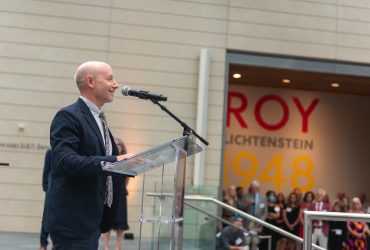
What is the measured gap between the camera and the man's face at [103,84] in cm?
314

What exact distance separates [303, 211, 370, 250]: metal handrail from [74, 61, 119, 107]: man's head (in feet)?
4.51

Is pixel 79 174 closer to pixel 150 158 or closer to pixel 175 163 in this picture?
pixel 150 158

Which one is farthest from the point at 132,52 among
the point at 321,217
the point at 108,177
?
the point at 108,177

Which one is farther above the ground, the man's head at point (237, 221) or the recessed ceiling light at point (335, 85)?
the recessed ceiling light at point (335, 85)

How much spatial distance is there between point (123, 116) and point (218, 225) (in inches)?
118

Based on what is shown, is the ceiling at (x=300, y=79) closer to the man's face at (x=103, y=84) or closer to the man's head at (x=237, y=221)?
the man's head at (x=237, y=221)

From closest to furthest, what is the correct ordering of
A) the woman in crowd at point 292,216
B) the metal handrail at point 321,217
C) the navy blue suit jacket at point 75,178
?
the navy blue suit jacket at point 75,178, the metal handrail at point 321,217, the woman in crowd at point 292,216

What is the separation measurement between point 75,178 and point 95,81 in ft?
1.76

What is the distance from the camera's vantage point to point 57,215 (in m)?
2.89

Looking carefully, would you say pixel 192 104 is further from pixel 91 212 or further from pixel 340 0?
pixel 91 212

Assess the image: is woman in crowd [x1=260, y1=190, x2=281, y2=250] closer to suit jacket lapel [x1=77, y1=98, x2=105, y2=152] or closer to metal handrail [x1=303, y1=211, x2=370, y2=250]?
metal handrail [x1=303, y1=211, x2=370, y2=250]

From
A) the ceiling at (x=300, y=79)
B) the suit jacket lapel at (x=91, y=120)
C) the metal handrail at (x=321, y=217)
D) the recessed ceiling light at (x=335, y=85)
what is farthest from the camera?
the recessed ceiling light at (x=335, y=85)

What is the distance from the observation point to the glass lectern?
9.45 feet

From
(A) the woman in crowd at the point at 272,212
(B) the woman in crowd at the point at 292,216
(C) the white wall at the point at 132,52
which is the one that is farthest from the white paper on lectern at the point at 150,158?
(B) the woman in crowd at the point at 292,216
